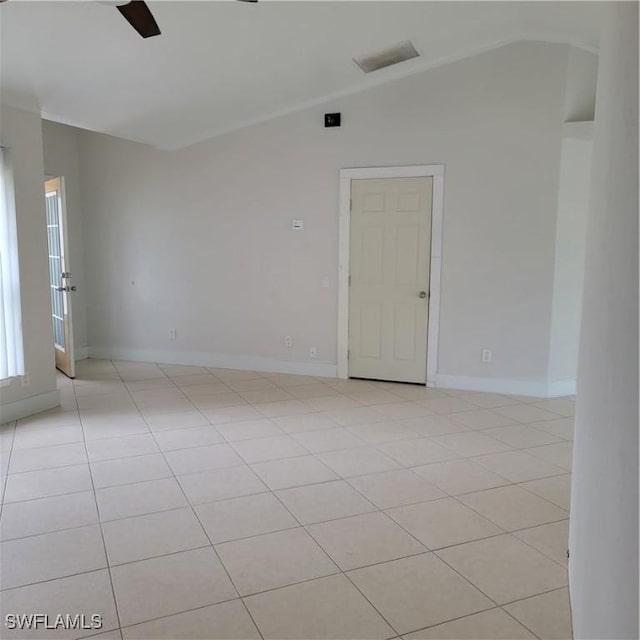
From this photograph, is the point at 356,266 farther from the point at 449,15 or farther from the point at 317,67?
the point at 449,15

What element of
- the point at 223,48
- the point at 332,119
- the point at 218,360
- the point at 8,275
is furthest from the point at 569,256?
the point at 8,275

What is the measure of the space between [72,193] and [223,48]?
3.37 metres

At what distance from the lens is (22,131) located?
4.19 metres

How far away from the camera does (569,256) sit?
4.82 meters

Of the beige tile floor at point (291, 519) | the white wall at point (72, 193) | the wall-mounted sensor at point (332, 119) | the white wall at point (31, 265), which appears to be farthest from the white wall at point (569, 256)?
the white wall at point (72, 193)

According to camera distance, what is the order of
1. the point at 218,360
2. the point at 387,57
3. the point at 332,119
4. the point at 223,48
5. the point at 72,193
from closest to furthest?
1. the point at 223,48
2. the point at 387,57
3. the point at 332,119
4. the point at 218,360
5. the point at 72,193

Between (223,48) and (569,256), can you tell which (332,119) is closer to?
(223,48)

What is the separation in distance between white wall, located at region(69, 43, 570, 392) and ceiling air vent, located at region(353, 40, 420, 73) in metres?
0.37

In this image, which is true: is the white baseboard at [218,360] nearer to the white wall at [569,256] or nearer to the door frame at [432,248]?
the door frame at [432,248]

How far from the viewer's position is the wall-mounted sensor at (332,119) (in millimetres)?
5258

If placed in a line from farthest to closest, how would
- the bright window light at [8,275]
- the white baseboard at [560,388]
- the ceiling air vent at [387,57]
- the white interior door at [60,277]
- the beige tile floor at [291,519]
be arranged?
the white interior door at [60,277]
the white baseboard at [560,388]
the ceiling air vent at [387,57]
the bright window light at [8,275]
the beige tile floor at [291,519]

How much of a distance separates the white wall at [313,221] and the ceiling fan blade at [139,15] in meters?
2.69

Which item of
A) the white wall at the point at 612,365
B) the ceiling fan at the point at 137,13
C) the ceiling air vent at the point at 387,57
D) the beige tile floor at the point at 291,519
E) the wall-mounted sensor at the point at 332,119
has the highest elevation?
the ceiling air vent at the point at 387,57

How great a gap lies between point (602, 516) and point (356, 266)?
13.6 feet
